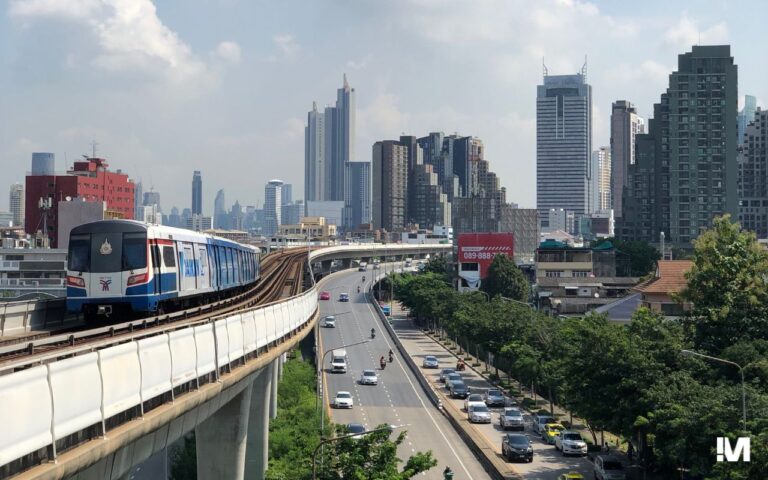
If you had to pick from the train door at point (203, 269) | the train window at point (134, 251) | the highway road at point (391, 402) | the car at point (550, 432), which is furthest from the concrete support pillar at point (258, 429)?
the car at point (550, 432)

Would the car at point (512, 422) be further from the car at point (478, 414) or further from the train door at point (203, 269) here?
the train door at point (203, 269)

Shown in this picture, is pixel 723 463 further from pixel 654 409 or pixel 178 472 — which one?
pixel 178 472

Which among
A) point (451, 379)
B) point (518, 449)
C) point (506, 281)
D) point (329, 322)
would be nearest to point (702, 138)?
point (506, 281)

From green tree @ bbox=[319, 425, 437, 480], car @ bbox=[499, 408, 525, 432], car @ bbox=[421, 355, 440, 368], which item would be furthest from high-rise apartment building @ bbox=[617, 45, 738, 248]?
green tree @ bbox=[319, 425, 437, 480]

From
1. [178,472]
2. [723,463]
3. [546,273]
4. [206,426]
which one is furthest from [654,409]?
[546,273]

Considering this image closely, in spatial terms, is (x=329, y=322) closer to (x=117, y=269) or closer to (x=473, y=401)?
(x=473, y=401)

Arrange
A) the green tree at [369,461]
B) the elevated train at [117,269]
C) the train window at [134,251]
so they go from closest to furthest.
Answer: the green tree at [369,461] < the elevated train at [117,269] < the train window at [134,251]
